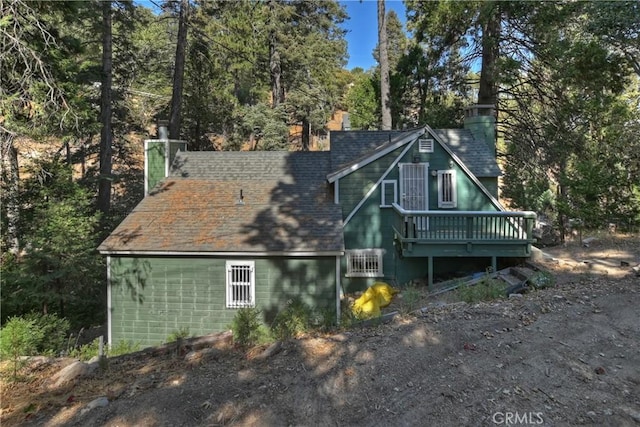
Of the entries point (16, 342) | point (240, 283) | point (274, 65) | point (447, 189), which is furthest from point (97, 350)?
point (274, 65)

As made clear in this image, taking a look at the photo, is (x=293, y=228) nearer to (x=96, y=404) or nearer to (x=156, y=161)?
(x=156, y=161)

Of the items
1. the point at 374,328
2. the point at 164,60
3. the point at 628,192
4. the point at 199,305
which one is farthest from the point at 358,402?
the point at 164,60

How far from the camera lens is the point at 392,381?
4.82 m

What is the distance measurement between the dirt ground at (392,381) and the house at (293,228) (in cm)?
533

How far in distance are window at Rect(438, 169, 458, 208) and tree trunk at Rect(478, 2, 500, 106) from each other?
5.76 m

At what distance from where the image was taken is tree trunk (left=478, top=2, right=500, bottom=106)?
54.4ft

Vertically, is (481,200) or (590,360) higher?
(481,200)

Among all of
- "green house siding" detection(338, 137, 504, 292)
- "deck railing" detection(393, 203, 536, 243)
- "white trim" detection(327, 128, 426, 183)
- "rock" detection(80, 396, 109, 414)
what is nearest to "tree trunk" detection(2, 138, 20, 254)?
"white trim" detection(327, 128, 426, 183)

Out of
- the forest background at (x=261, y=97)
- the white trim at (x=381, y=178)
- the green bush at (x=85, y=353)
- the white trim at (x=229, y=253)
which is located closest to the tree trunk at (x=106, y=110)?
the forest background at (x=261, y=97)

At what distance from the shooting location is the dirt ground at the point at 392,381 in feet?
13.8

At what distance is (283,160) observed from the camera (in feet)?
50.5

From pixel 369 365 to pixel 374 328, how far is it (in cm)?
139

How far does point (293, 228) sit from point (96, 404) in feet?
26.3

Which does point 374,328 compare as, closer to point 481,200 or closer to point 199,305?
point 199,305
